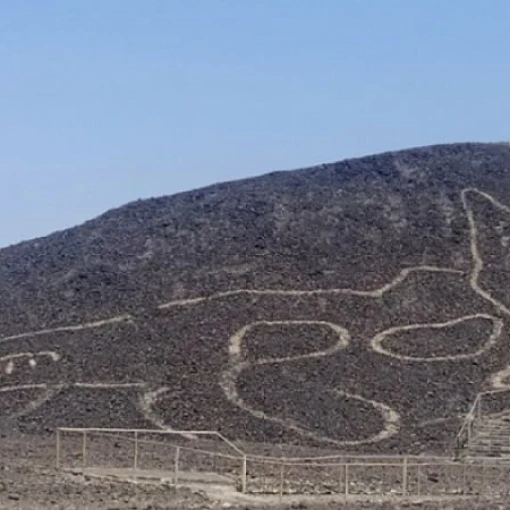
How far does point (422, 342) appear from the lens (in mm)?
59625

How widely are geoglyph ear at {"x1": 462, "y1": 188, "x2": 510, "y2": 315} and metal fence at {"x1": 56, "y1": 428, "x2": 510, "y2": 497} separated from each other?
47.9ft

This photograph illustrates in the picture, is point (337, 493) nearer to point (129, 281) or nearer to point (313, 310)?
point (313, 310)

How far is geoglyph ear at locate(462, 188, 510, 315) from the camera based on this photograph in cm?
6378

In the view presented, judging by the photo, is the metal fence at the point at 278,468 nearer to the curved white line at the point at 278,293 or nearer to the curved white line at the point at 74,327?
the curved white line at the point at 74,327

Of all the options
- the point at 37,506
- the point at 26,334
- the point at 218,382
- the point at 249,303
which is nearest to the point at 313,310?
the point at 249,303

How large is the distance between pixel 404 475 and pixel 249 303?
75.8 feet

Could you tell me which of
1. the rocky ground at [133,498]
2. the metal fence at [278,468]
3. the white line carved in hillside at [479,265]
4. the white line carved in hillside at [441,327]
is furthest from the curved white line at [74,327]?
the rocky ground at [133,498]

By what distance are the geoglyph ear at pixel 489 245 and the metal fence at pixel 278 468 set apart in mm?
14612

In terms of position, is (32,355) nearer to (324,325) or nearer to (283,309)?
(283,309)

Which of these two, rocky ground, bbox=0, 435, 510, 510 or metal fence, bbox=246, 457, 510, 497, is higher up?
rocky ground, bbox=0, 435, 510, 510

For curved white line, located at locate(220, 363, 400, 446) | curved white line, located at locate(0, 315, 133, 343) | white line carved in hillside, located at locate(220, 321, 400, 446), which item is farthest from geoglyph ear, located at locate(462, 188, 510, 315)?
curved white line, located at locate(0, 315, 133, 343)

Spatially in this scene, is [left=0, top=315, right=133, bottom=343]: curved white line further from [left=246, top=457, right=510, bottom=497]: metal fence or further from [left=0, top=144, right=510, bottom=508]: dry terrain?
[left=246, top=457, right=510, bottom=497]: metal fence

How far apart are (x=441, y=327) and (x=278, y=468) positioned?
753 inches

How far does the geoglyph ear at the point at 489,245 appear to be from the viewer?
63781 millimetres
